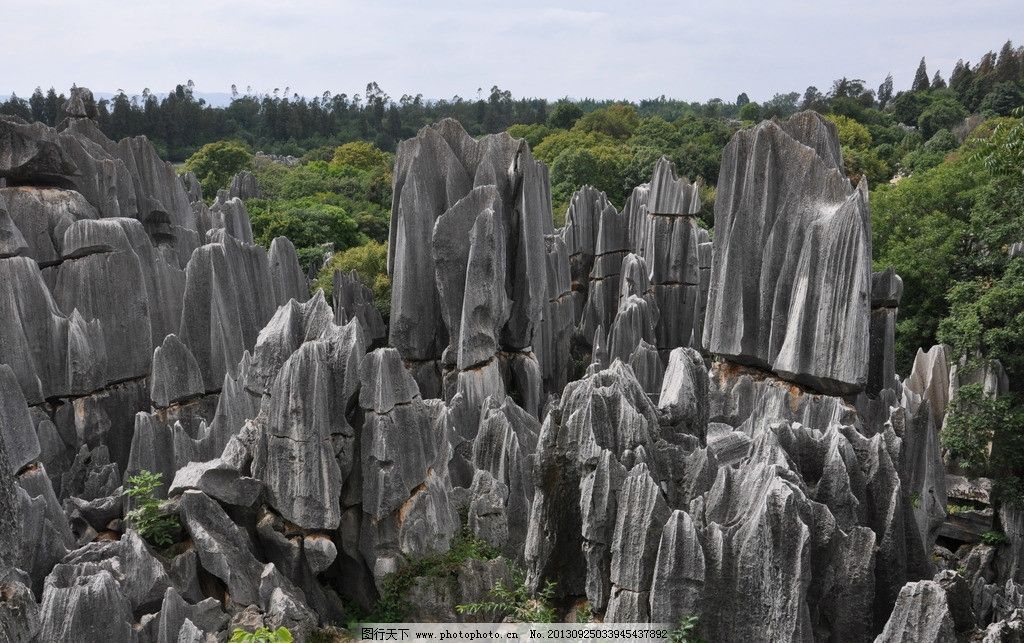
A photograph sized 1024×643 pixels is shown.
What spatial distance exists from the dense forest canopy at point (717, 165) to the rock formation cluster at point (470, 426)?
2801mm

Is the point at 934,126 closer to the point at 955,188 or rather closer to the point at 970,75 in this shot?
the point at 970,75

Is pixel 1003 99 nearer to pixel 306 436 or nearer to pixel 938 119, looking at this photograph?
pixel 938 119

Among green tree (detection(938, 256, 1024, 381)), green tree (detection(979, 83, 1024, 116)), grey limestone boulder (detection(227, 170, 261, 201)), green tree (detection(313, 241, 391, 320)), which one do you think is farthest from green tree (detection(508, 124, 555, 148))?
green tree (detection(938, 256, 1024, 381))

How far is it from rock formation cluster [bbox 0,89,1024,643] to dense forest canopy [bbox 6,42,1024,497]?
9.19 ft

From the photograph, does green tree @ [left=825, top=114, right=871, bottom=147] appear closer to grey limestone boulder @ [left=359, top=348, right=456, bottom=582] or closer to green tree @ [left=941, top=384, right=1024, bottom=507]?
green tree @ [left=941, top=384, right=1024, bottom=507]

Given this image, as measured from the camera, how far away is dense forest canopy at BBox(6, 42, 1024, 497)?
17.9m

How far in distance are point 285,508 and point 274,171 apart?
5136cm

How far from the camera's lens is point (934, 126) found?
207 ft

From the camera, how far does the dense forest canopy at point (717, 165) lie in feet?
58.6

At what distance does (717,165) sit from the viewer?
1959 inches

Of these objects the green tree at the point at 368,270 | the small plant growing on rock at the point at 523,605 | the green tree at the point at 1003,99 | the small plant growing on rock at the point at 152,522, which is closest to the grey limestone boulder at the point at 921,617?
the small plant growing on rock at the point at 523,605

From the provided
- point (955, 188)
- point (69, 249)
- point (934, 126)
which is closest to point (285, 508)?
point (69, 249)

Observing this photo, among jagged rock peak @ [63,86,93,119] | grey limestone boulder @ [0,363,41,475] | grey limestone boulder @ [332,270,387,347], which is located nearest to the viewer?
grey limestone boulder @ [0,363,41,475]

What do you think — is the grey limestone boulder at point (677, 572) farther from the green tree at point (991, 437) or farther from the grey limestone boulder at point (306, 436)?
the green tree at point (991, 437)
